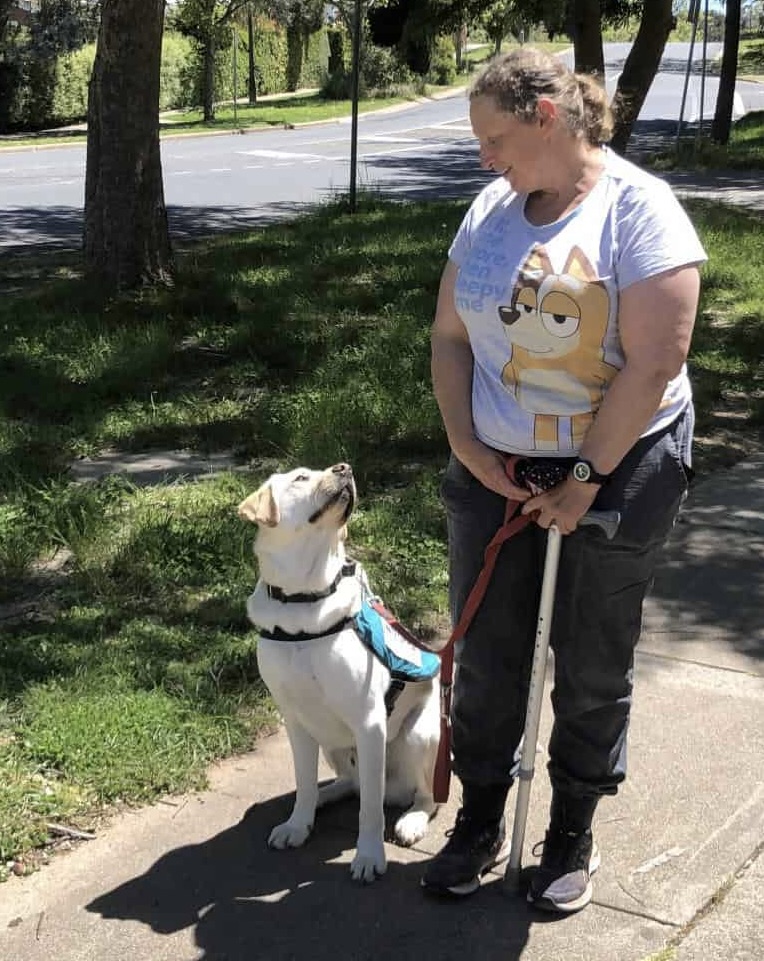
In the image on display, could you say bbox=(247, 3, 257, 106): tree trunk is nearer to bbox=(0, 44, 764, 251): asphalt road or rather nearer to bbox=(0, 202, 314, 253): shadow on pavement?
bbox=(0, 44, 764, 251): asphalt road

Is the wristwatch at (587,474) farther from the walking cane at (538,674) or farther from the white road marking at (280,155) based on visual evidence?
the white road marking at (280,155)

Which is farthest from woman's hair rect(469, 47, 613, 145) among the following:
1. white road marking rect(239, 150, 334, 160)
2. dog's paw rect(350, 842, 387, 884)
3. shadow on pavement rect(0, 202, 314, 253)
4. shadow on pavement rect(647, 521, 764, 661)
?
white road marking rect(239, 150, 334, 160)

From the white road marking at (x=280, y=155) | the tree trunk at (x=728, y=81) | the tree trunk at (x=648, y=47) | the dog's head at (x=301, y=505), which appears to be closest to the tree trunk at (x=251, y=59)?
the white road marking at (x=280, y=155)

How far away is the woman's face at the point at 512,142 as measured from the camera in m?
2.64

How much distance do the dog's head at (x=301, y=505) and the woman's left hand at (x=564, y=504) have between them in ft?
1.69

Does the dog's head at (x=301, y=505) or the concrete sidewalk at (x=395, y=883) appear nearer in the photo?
the concrete sidewalk at (x=395, y=883)

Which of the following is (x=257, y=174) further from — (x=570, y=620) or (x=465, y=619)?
(x=570, y=620)

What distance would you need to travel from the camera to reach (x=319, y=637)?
3127 millimetres

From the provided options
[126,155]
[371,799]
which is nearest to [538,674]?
[371,799]

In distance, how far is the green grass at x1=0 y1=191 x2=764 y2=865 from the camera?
390 cm

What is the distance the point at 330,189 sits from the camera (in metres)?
17.8

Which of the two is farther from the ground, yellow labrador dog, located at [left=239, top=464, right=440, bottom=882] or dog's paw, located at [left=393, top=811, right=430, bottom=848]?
yellow labrador dog, located at [left=239, top=464, right=440, bottom=882]

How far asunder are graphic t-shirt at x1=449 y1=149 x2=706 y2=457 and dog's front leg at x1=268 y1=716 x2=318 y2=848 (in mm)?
1024

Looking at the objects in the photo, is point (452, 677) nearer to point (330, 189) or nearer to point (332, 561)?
point (332, 561)
